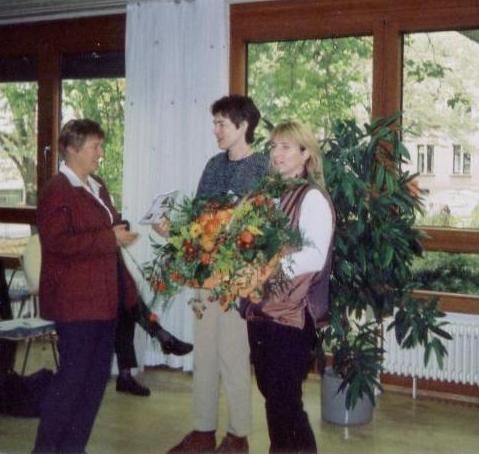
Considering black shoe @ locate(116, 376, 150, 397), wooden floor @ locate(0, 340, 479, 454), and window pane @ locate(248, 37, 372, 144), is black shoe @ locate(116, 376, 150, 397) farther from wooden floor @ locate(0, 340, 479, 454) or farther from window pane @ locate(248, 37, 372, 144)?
window pane @ locate(248, 37, 372, 144)

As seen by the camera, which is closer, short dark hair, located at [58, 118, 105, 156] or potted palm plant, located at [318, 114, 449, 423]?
short dark hair, located at [58, 118, 105, 156]

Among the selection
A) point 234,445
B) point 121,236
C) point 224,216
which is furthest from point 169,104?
point 224,216

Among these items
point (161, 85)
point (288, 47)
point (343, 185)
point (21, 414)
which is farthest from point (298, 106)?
point (21, 414)

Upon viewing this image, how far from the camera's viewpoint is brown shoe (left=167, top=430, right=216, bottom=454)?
132 inches

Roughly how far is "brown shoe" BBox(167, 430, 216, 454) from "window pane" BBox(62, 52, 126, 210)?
2499 millimetres

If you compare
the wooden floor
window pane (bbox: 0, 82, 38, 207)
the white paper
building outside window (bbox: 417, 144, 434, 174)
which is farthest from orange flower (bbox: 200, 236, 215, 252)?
window pane (bbox: 0, 82, 38, 207)

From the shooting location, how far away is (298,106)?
4.83m

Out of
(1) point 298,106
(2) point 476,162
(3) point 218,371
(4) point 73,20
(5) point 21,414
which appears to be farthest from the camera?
(4) point 73,20

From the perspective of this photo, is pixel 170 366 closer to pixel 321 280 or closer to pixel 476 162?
pixel 476 162

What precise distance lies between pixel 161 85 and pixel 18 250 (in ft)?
6.10

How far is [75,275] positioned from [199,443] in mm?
964

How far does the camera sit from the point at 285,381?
2.45 meters

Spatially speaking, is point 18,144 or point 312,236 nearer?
point 312,236

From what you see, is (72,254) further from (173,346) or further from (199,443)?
(173,346)
